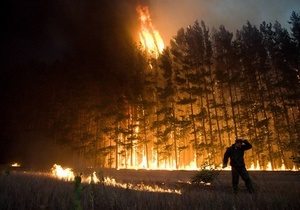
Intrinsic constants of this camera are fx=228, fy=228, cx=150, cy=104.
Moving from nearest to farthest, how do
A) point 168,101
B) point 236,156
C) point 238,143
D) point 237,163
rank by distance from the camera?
point 237,163
point 236,156
point 238,143
point 168,101

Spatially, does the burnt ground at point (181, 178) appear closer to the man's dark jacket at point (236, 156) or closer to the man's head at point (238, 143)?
the man's dark jacket at point (236, 156)

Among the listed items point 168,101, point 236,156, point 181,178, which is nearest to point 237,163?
point 236,156

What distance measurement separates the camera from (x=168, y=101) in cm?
3025

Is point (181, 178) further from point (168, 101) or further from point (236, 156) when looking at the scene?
point (168, 101)

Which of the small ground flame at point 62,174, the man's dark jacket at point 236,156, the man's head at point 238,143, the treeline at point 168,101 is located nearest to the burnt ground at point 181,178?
the small ground flame at point 62,174

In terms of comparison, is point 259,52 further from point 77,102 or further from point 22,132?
point 22,132

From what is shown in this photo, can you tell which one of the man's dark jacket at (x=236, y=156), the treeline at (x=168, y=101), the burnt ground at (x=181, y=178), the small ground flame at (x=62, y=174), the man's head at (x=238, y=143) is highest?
the treeline at (x=168, y=101)

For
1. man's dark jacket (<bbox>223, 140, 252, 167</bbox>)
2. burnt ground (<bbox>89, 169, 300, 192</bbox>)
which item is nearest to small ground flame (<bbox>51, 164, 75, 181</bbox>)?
burnt ground (<bbox>89, 169, 300, 192</bbox>)

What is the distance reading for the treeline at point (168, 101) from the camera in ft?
90.9

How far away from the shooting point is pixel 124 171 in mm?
22594

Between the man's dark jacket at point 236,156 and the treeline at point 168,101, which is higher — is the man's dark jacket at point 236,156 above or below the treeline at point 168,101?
below

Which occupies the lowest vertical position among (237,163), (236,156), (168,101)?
(237,163)

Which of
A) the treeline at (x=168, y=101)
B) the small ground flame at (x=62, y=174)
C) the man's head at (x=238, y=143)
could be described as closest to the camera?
the man's head at (x=238, y=143)

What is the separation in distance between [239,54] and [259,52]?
3998 mm
